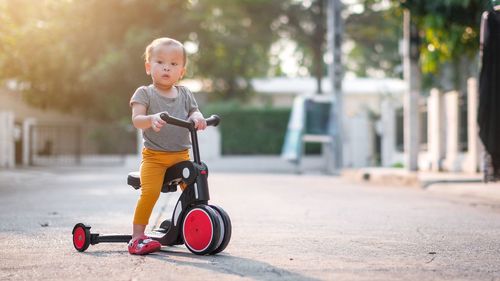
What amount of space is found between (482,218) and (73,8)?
26921 millimetres

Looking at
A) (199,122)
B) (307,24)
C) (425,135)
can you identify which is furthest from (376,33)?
(199,122)

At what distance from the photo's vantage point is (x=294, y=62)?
52.7 meters

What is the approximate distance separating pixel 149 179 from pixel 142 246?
1.51 feet

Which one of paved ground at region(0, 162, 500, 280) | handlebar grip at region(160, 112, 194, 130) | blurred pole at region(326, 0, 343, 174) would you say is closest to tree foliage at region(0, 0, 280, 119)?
blurred pole at region(326, 0, 343, 174)

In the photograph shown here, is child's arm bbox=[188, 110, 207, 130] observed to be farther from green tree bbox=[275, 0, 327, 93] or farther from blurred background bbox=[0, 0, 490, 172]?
green tree bbox=[275, 0, 327, 93]

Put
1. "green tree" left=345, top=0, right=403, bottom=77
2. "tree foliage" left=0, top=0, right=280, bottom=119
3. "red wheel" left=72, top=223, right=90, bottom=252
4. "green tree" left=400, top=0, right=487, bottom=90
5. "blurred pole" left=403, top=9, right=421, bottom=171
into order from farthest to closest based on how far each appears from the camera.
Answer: "tree foliage" left=0, top=0, right=280, bottom=119 → "green tree" left=345, top=0, right=403, bottom=77 → "blurred pole" left=403, top=9, right=421, bottom=171 → "green tree" left=400, top=0, right=487, bottom=90 → "red wheel" left=72, top=223, right=90, bottom=252

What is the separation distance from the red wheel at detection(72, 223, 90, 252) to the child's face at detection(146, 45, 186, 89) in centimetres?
116

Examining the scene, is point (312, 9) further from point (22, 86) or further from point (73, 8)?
point (22, 86)

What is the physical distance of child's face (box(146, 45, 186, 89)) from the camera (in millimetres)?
5371

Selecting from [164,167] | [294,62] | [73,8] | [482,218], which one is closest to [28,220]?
[164,167]

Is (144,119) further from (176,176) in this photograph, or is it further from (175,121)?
(176,176)

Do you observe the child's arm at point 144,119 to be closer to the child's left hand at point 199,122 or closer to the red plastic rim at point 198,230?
the child's left hand at point 199,122

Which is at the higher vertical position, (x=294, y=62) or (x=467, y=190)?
(x=294, y=62)

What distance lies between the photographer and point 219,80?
121 feet
